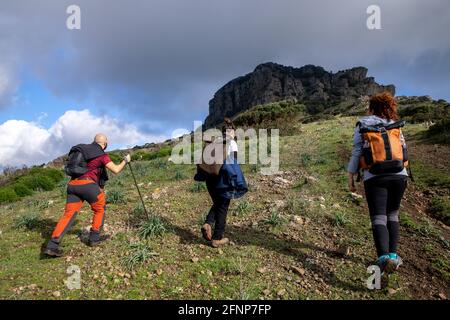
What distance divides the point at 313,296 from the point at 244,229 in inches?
87.9

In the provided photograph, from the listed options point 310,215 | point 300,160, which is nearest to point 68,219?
point 310,215

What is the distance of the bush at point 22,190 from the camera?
1537cm

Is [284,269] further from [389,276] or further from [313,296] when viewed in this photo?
[389,276]

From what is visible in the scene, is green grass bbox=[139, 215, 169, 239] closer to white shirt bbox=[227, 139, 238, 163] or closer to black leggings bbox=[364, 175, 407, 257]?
white shirt bbox=[227, 139, 238, 163]

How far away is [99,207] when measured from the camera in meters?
5.63

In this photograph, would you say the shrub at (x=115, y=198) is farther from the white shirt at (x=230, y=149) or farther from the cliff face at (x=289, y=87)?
the cliff face at (x=289, y=87)

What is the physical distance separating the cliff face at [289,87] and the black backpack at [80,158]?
8717 cm

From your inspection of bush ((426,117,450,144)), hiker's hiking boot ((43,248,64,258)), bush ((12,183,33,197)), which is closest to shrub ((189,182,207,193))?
hiker's hiking boot ((43,248,64,258))

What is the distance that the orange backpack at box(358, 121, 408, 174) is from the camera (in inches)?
165

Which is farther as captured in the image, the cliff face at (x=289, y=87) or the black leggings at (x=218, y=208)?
the cliff face at (x=289, y=87)

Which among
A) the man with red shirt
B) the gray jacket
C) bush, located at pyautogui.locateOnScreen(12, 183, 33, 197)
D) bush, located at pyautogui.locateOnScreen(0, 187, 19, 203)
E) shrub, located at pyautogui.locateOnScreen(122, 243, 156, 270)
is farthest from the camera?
bush, located at pyautogui.locateOnScreen(12, 183, 33, 197)

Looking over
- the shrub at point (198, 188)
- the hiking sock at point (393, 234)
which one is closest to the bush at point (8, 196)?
the shrub at point (198, 188)

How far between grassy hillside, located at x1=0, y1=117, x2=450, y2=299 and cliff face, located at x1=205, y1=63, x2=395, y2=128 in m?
84.4

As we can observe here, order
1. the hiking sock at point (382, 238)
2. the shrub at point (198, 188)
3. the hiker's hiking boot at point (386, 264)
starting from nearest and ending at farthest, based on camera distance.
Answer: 1. the hiker's hiking boot at point (386, 264)
2. the hiking sock at point (382, 238)
3. the shrub at point (198, 188)
